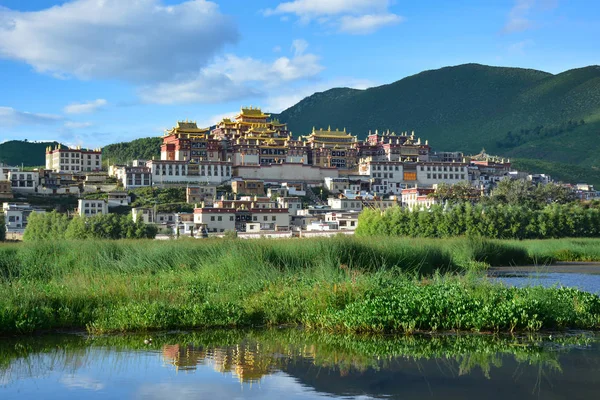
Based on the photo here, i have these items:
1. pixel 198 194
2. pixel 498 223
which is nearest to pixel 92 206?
pixel 198 194

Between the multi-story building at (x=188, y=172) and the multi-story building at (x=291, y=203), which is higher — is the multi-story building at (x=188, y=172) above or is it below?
above

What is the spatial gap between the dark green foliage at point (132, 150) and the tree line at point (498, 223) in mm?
91521

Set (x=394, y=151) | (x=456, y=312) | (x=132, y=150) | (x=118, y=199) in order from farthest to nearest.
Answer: (x=132, y=150) < (x=394, y=151) < (x=118, y=199) < (x=456, y=312)

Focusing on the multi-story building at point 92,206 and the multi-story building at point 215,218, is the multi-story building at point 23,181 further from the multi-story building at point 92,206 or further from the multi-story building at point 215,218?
the multi-story building at point 215,218

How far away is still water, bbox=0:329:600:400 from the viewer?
10.6 metres

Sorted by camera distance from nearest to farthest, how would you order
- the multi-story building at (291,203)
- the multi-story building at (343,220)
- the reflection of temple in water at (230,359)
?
1. the reflection of temple in water at (230,359)
2. the multi-story building at (343,220)
3. the multi-story building at (291,203)

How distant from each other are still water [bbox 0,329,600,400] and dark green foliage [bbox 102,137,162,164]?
417ft

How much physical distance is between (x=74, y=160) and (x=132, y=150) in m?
32.4

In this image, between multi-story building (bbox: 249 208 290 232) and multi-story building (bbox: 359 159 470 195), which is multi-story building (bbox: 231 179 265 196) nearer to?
multi-story building (bbox: 359 159 470 195)

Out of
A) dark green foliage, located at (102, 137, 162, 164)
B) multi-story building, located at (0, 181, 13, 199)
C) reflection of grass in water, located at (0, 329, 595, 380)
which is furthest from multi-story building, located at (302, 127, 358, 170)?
reflection of grass in water, located at (0, 329, 595, 380)

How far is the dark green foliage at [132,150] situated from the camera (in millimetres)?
142625

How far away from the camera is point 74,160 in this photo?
4535 inches

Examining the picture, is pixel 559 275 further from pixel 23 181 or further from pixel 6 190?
pixel 23 181

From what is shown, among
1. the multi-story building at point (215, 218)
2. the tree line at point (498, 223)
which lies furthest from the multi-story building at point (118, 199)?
the tree line at point (498, 223)
